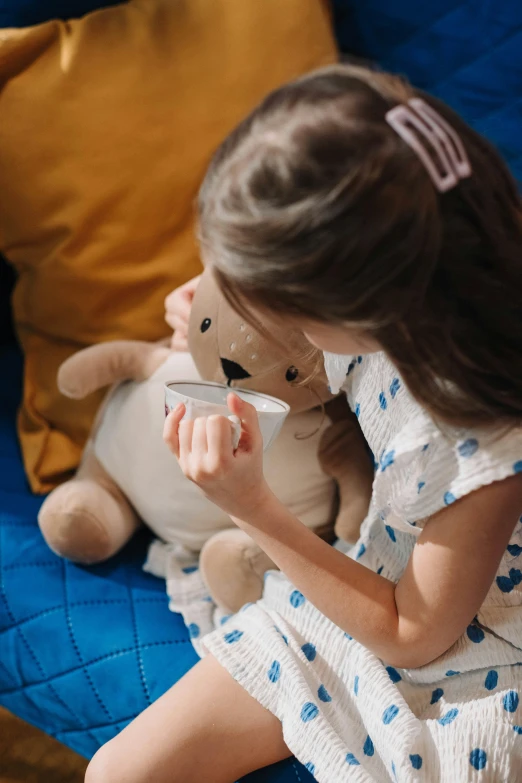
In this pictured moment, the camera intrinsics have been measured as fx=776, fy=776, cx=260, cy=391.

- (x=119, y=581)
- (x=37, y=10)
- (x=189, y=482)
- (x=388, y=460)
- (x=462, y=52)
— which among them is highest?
(x=37, y=10)

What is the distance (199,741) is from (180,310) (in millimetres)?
480

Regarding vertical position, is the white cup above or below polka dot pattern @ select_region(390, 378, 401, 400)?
above

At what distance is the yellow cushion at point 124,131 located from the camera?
37.6 inches

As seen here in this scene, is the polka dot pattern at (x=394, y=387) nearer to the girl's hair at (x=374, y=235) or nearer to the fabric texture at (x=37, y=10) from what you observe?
the girl's hair at (x=374, y=235)

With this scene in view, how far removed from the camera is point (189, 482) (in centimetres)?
90

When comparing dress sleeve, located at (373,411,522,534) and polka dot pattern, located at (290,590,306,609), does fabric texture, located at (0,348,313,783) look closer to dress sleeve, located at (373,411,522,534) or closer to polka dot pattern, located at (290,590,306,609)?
polka dot pattern, located at (290,590,306,609)

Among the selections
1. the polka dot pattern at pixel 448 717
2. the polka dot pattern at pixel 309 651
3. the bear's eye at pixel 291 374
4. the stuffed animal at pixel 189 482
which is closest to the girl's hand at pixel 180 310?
the stuffed animal at pixel 189 482

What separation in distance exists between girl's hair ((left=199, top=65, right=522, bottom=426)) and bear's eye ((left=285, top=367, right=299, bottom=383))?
22cm

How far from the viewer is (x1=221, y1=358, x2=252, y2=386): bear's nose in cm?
82

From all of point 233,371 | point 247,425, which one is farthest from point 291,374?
point 247,425

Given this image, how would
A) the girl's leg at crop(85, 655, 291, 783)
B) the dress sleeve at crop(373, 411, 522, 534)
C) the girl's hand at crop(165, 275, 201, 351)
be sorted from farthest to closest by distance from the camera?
the girl's hand at crop(165, 275, 201, 351), the girl's leg at crop(85, 655, 291, 783), the dress sleeve at crop(373, 411, 522, 534)

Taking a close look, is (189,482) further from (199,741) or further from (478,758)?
(478,758)

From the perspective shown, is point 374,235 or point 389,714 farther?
point 389,714

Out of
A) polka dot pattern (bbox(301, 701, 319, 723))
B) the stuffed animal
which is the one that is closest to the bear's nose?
the stuffed animal
